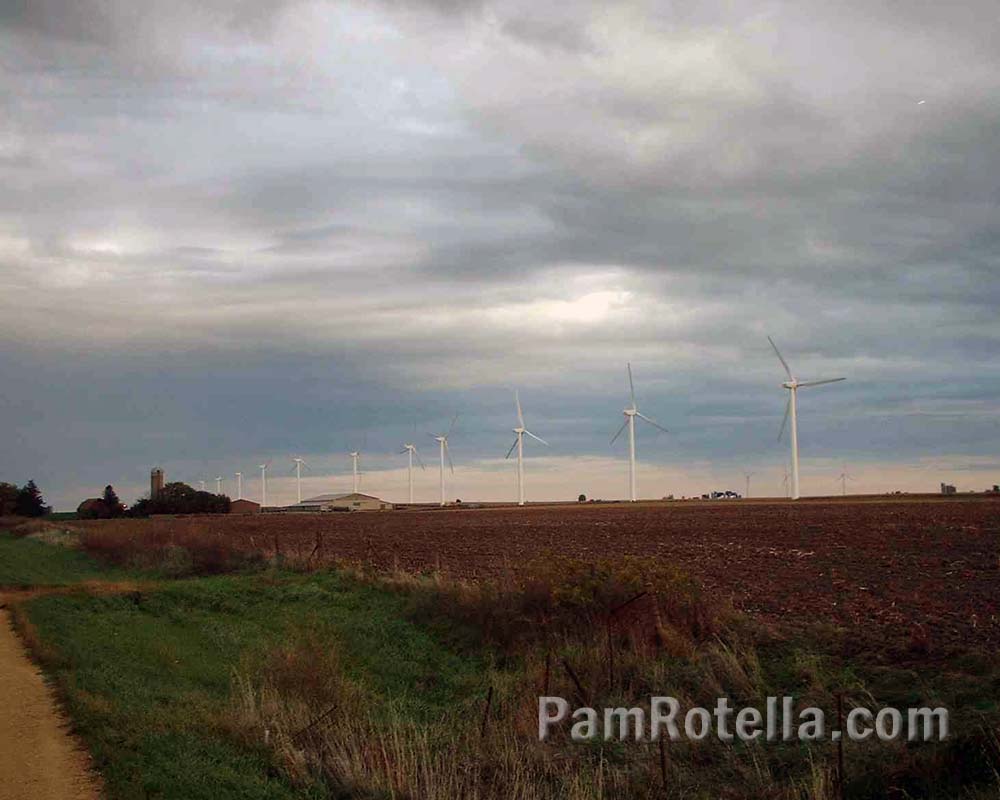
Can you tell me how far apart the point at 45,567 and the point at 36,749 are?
1531 inches

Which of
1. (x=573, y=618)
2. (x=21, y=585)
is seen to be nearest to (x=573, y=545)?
(x=21, y=585)

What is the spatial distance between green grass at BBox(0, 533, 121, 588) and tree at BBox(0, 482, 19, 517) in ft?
230

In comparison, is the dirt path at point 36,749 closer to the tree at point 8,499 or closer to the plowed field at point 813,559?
the plowed field at point 813,559

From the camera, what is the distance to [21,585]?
37656mm

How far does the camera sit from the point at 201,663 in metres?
22.9

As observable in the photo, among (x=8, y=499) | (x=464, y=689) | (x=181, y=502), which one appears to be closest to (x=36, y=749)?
(x=464, y=689)

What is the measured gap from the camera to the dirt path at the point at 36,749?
12172 mm

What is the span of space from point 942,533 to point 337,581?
28798 millimetres

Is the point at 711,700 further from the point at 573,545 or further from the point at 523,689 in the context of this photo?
the point at 573,545

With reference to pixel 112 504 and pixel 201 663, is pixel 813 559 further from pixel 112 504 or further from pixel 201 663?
pixel 112 504

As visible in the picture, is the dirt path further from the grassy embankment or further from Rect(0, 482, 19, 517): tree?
Rect(0, 482, 19, 517): tree

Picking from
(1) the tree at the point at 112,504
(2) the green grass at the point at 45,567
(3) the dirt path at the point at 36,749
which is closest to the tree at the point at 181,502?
(1) the tree at the point at 112,504

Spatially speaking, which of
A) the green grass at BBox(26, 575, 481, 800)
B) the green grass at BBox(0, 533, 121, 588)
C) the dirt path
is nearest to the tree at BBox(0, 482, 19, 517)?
the green grass at BBox(0, 533, 121, 588)

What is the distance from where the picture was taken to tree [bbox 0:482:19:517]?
5197 inches
